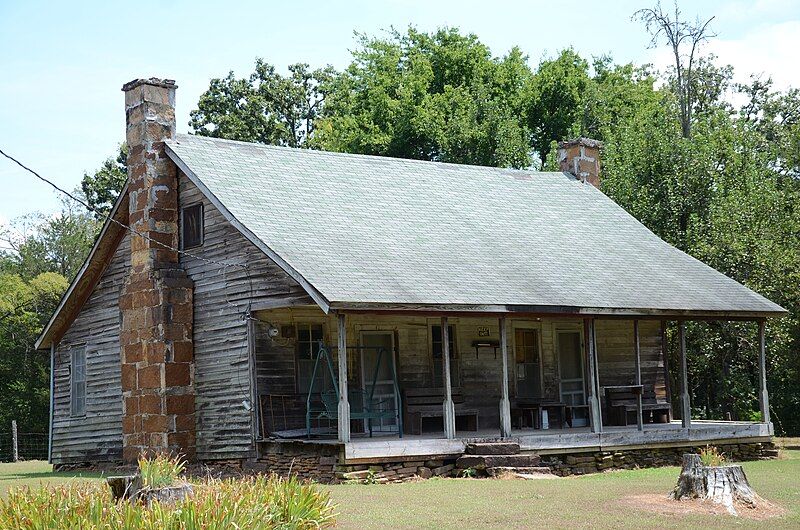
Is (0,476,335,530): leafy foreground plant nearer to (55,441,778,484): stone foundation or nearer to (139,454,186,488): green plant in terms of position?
(139,454,186,488): green plant

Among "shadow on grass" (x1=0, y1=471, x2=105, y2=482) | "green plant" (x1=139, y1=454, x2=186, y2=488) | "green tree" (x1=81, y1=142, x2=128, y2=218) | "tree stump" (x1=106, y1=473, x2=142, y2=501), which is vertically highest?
"green tree" (x1=81, y1=142, x2=128, y2=218)

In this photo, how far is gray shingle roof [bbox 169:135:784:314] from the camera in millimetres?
19812

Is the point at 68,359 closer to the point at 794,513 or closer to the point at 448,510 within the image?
the point at 448,510

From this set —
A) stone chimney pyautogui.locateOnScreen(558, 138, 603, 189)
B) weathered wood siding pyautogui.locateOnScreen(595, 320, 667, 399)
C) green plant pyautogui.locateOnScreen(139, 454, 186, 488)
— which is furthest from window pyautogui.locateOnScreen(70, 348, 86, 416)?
green plant pyautogui.locateOnScreen(139, 454, 186, 488)

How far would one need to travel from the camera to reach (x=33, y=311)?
4553 centimetres

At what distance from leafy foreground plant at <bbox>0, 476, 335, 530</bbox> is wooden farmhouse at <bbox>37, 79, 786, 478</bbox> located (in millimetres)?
6769

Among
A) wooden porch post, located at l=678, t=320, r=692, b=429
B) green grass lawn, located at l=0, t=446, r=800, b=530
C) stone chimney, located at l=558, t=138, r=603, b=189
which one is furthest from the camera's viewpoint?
stone chimney, located at l=558, t=138, r=603, b=189

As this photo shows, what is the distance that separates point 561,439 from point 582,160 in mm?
11266

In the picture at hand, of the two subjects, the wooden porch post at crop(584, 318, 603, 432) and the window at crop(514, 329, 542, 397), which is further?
the window at crop(514, 329, 542, 397)

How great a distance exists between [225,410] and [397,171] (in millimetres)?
7307

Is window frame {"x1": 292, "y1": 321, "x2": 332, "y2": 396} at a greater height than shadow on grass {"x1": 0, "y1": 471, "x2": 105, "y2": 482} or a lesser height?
greater

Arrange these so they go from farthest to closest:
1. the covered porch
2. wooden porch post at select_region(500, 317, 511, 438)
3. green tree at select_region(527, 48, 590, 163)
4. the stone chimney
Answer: green tree at select_region(527, 48, 590, 163)
the stone chimney
the covered porch
wooden porch post at select_region(500, 317, 511, 438)

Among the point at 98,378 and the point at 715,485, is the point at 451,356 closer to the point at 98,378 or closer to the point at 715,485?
the point at 98,378

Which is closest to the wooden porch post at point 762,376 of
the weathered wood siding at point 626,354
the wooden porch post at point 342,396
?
the weathered wood siding at point 626,354
